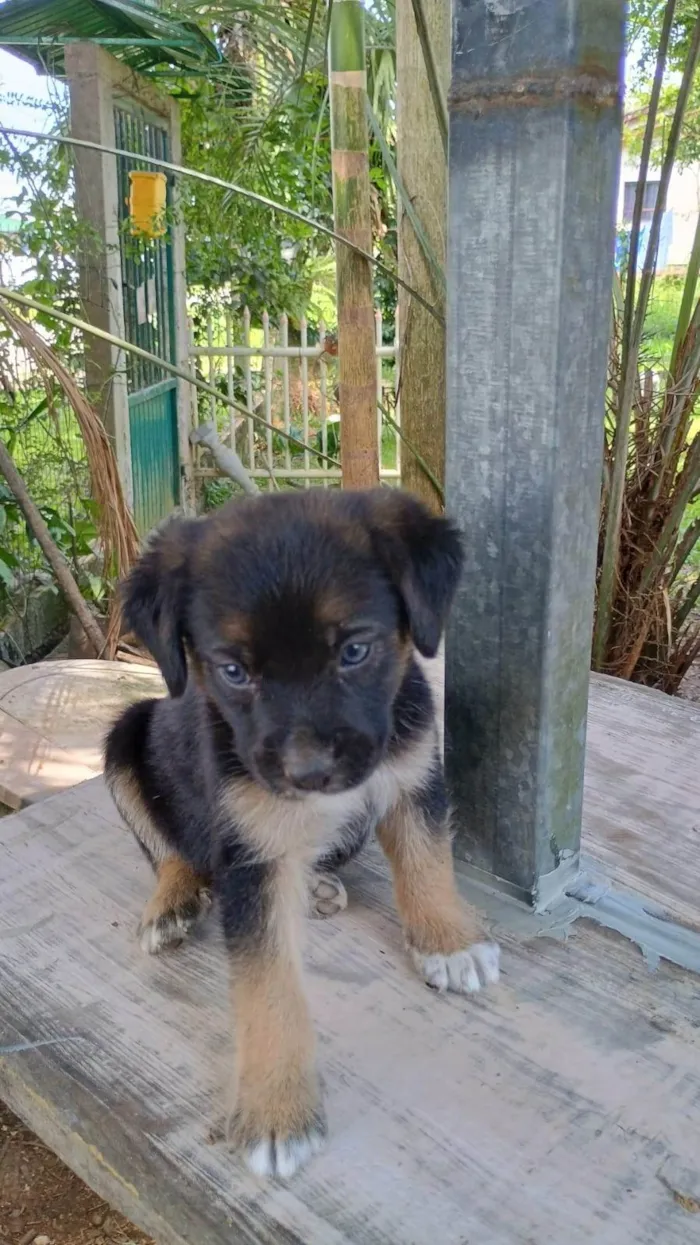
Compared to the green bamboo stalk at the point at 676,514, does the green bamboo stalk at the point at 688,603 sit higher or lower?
lower

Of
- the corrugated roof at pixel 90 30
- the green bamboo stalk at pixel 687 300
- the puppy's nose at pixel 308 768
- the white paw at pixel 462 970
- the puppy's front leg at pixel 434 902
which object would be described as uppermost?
the corrugated roof at pixel 90 30

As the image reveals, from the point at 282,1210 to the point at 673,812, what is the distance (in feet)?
5.26

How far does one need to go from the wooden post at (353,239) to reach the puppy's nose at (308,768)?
2463mm

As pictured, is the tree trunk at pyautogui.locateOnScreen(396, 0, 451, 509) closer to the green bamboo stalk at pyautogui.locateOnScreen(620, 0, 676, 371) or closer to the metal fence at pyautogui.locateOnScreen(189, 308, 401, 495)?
the green bamboo stalk at pyautogui.locateOnScreen(620, 0, 676, 371)

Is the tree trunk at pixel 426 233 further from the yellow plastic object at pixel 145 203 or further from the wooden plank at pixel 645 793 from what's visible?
the yellow plastic object at pixel 145 203

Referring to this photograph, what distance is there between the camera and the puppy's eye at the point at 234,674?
184 centimetres

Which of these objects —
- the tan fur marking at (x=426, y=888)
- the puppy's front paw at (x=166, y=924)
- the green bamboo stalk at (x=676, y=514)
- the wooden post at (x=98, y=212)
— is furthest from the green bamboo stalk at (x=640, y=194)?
the wooden post at (x=98, y=212)

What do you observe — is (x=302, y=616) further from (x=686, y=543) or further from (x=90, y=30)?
(x=90, y=30)

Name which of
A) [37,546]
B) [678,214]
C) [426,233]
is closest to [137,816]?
[426,233]

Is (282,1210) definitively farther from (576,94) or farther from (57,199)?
(57,199)

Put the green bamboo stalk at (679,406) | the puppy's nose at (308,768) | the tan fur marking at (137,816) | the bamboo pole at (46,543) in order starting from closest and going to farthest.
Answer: the puppy's nose at (308,768) < the tan fur marking at (137,816) < the green bamboo stalk at (679,406) < the bamboo pole at (46,543)

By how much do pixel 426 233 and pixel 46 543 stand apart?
8.31ft

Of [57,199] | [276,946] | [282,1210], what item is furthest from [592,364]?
[57,199]

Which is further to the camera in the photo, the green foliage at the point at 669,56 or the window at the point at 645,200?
the green foliage at the point at 669,56
